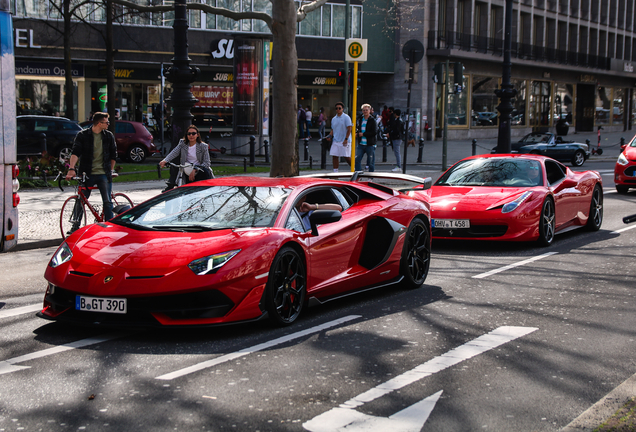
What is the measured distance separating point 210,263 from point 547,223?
6.43m

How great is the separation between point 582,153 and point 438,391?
26.9 metres

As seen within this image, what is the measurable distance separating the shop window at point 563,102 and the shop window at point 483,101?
9.99 m

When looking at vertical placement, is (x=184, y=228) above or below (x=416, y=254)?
above

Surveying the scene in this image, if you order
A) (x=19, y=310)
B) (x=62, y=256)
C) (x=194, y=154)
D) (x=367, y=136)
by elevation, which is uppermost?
(x=367, y=136)

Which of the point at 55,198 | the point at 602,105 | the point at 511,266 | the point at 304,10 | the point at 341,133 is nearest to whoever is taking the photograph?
the point at 511,266

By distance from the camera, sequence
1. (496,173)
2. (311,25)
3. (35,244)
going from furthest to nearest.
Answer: (311,25), (496,173), (35,244)

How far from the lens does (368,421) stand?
13.2ft

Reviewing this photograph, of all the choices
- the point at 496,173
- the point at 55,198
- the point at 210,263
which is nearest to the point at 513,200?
the point at 496,173

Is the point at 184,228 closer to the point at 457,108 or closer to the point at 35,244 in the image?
the point at 35,244

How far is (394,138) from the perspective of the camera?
891 inches

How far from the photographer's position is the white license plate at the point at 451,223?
33.5 feet

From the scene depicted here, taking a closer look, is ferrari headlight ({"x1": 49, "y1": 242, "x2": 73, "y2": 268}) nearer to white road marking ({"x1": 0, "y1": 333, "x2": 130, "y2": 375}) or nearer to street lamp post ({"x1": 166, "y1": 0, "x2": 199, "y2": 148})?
white road marking ({"x1": 0, "y1": 333, "x2": 130, "y2": 375})

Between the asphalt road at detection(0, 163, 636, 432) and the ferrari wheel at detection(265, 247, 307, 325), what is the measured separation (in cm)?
14

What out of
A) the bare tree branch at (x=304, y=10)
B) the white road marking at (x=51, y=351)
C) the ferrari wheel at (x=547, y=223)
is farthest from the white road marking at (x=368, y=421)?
the bare tree branch at (x=304, y=10)
